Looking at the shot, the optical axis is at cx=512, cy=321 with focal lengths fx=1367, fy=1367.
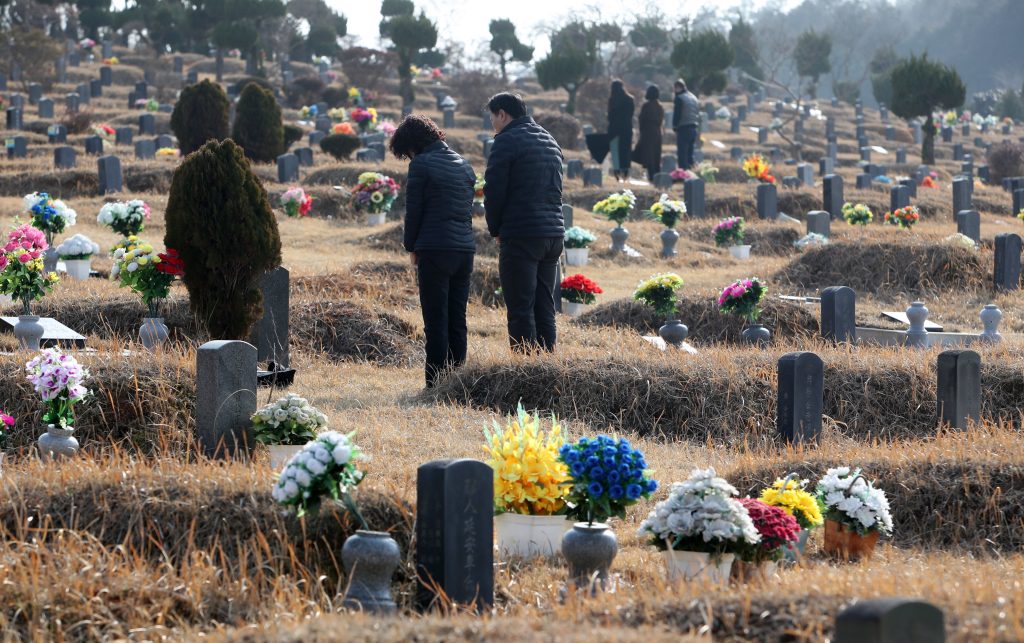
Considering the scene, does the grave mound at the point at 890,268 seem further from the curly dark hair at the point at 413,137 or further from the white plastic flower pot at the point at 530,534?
the white plastic flower pot at the point at 530,534

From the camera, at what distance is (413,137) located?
9148 mm

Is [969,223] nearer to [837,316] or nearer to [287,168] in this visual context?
[837,316]

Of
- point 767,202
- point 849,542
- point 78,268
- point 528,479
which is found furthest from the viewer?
point 767,202

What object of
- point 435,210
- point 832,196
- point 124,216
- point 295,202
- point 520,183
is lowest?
point 832,196

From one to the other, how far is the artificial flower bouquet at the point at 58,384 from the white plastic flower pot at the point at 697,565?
334 centimetres

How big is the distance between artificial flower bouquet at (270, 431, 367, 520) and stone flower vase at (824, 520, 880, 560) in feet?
7.50

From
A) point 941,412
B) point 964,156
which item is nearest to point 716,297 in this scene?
point 941,412

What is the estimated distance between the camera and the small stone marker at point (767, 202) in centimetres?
2373

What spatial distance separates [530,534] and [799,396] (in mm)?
2667

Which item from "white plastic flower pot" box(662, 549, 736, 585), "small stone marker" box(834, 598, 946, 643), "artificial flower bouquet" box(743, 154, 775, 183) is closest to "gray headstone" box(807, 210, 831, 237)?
"artificial flower bouquet" box(743, 154, 775, 183)

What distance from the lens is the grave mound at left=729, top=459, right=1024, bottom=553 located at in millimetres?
6711

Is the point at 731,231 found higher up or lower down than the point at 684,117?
lower down

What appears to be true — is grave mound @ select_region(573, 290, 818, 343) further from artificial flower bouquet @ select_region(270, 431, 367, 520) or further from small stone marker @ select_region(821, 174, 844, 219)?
small stone marker @ select_region(821, 174, 844, 219)

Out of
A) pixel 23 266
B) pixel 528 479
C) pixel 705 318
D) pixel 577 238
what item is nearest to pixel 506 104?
pixel 23 266
